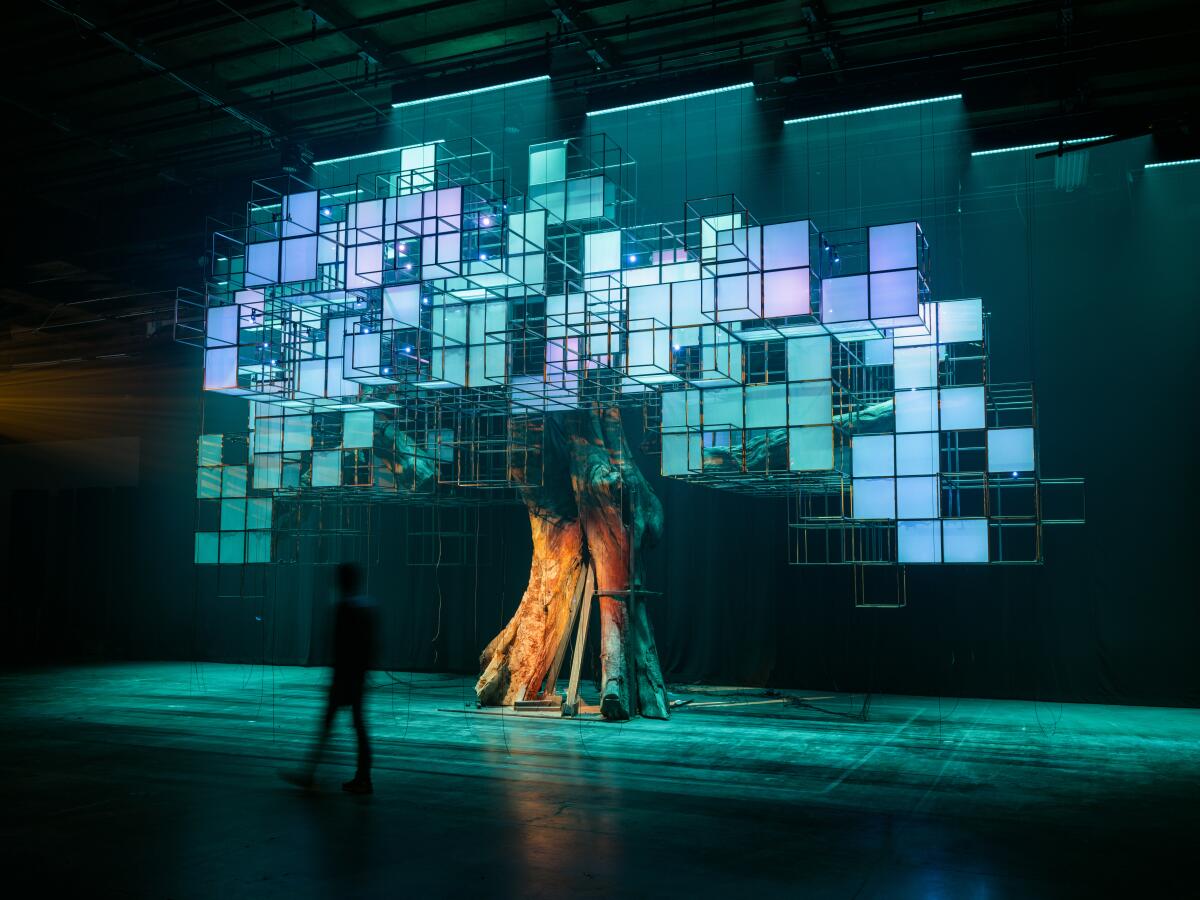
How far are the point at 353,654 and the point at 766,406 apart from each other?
16.1ft

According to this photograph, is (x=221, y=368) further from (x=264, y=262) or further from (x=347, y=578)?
(x=347, y=578)

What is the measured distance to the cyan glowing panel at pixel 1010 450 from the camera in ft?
36.1

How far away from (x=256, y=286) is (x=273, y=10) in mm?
2822

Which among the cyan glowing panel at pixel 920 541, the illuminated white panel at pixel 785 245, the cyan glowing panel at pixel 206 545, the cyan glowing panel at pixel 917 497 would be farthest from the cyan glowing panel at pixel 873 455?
the cyan glowing panel at pixel 206 545

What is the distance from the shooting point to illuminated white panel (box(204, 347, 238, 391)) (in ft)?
37.3

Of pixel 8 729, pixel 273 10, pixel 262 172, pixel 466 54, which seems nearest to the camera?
pixel 8 729

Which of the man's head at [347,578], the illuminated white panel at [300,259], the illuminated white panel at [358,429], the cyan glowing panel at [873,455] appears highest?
the illuminated white panel at [300,259]

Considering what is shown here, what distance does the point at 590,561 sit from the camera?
12.7 m

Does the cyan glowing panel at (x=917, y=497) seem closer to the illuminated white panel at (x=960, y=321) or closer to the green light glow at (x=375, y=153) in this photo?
the illuminated white panel at (x=960, y=321)

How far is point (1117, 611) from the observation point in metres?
12.7

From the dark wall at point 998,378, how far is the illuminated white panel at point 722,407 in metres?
3.19

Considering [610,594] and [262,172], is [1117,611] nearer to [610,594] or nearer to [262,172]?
[610,594]

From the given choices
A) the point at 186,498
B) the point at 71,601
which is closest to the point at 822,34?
the point at 186,498

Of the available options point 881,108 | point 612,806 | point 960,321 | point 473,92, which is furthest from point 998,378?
point 612,806
